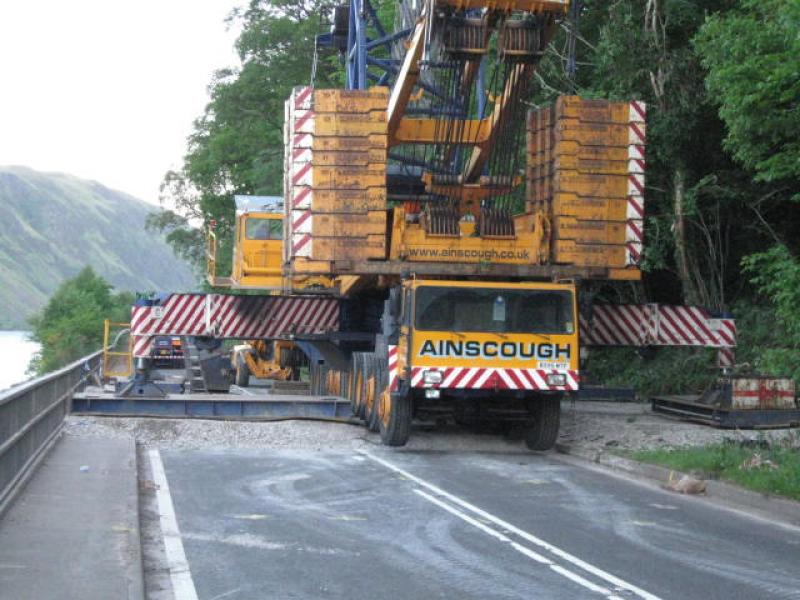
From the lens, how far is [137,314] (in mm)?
21578

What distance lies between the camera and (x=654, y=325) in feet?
68.0

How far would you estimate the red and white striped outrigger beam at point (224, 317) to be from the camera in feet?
70.4

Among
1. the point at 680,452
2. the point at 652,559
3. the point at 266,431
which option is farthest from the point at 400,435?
Result: the point at 652,559

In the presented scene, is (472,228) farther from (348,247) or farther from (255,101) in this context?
(255,101)

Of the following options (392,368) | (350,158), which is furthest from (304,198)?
(392,368)

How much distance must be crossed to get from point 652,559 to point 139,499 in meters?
5.08

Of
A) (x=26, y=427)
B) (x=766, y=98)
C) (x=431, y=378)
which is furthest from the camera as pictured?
(x=766, y=98)

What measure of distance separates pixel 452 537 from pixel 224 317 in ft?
40.9

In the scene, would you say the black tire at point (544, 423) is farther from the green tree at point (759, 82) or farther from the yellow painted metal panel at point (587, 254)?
the green tree at point (759, 82)

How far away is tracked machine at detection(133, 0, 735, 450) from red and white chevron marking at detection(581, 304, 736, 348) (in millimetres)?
1215

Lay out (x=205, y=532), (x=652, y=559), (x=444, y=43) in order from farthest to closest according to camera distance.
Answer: (x=444, y=43) < (x=205, y=532) < (x=652, y=559)

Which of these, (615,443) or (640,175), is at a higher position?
(640,175)

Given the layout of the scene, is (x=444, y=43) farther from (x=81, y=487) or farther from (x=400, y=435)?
(x=81, y=487)

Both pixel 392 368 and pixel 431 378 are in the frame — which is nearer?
pixel 431 378
